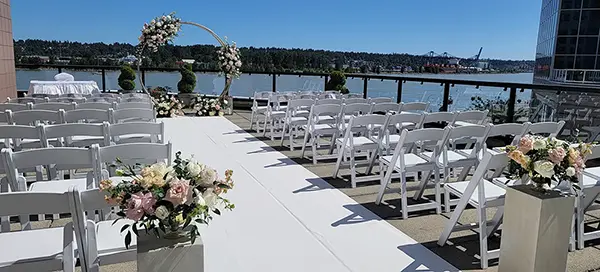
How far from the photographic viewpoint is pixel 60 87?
9586 millimetres

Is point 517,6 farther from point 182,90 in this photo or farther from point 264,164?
point 264,164

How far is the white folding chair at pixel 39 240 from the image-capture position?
5.84 feet

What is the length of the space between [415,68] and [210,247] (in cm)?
976

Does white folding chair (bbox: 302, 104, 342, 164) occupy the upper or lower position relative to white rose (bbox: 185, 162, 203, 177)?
lower

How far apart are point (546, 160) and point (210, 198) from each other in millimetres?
1855

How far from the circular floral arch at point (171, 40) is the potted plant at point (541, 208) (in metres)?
8.63

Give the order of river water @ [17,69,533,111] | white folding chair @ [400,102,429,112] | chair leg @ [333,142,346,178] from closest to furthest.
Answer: chair leg @ [333,142,346,178] < white folding chair @ [400,102,429,112] < river water @ [17,69,533,111]

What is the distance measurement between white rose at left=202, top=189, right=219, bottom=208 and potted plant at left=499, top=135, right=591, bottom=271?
Result: 1.72 metres

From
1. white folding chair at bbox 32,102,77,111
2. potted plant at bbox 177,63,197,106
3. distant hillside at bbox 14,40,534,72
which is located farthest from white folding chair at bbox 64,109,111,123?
distant hillside at bbox 14,40,534,72

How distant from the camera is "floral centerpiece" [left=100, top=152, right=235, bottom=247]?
5.56 ft

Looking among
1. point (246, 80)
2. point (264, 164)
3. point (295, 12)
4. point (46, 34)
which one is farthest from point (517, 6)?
point (264, 164)

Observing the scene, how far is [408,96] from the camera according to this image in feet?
26.5

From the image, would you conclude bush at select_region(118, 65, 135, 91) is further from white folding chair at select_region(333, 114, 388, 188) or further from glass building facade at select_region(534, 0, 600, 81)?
glass building facade at select_region(534, 0, 600, 81)

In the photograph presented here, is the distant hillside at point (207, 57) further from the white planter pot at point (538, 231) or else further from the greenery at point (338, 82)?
the white planter pot at point (538, 231)
